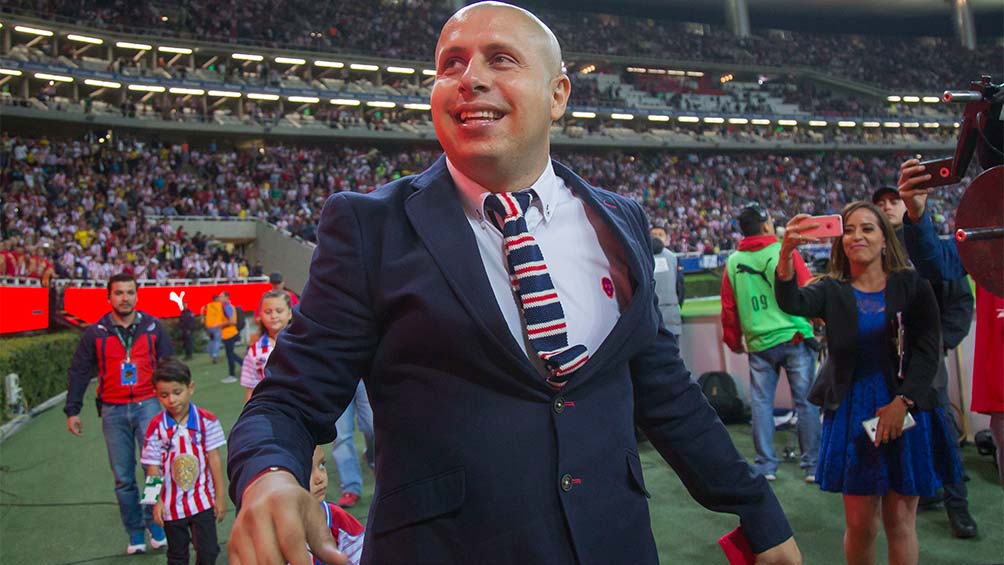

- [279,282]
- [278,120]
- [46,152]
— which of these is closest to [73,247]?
[46,152]

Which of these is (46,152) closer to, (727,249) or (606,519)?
(727,249)

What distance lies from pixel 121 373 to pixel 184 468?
1.53 metres

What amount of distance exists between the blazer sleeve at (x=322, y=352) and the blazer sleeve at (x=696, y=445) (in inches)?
24.7

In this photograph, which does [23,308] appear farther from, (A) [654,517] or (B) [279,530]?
(B) [279,530]

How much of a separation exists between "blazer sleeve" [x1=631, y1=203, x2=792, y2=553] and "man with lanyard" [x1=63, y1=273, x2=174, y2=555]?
4438 mm

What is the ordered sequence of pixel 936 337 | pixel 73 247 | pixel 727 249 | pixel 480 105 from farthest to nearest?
pixel 727 249 < pixel 73 247 < pixel 936 337 < pixel 480 105

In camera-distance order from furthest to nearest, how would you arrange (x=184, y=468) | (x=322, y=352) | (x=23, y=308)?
(x=23, y=308) → (x=184, y=468) → (x=322, y=352)

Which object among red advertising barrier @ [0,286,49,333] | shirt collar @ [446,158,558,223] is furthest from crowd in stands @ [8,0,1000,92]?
shirt collar @ [446,158,558,223]

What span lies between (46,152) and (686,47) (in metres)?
39.9

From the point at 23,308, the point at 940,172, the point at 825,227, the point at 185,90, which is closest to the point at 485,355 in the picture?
the point at 940,172

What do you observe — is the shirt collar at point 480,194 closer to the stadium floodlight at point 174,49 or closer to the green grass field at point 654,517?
the green grass field at point 654,517

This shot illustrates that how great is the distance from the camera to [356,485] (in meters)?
5.36

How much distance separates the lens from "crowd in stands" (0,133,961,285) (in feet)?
68.6

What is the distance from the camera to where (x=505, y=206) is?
146cm
